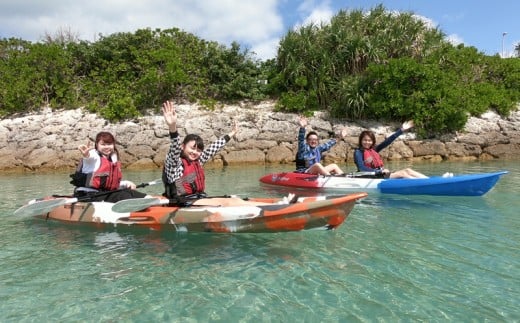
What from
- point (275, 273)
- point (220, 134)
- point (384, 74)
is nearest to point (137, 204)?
point (275, 273)

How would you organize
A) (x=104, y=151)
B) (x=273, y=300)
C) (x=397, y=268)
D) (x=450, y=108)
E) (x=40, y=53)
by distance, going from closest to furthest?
(x=273, y=300) → (x=397, y=268) → (x=104, y=151) → (x=450, y=108) → (x=40, y=53)

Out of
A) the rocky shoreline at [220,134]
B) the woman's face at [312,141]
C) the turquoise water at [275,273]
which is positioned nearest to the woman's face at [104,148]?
the turquoise water at [275,273]

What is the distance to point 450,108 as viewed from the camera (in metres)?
13.7

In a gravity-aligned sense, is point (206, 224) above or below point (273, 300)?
above

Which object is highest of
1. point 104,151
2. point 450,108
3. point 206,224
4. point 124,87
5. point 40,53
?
point 40,53

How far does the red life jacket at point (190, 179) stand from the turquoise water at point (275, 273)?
0.54m

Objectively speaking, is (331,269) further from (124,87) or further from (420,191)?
(124,87)

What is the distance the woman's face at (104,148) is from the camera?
16.2 ft

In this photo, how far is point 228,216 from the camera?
13.8ft

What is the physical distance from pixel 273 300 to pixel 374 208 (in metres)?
3.39

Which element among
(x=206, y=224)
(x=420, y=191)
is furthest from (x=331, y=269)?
(x=420, y=191)

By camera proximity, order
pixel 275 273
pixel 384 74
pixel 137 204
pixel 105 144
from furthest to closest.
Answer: pixel 384 74
pixel 105 144
pixel 137 204
pixel 275 273

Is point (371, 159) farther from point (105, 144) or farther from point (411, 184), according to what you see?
point (105, 144)

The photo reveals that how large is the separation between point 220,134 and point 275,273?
10739 millimetres
